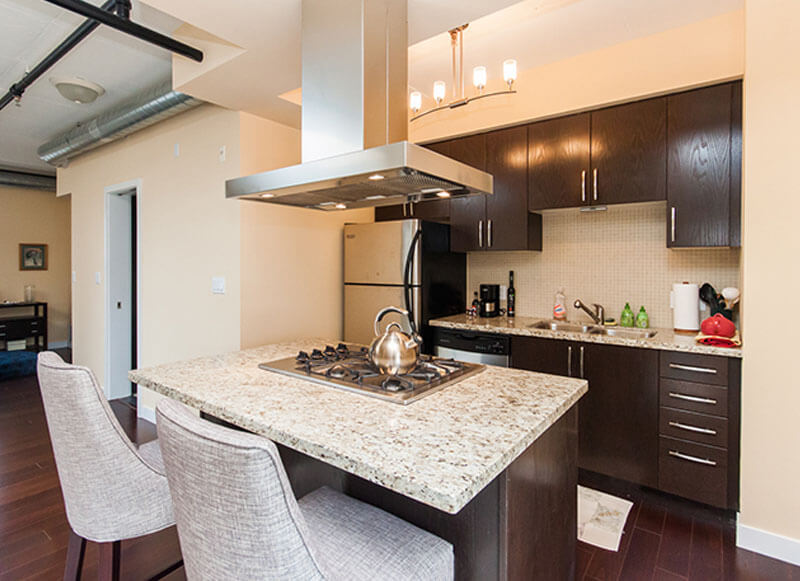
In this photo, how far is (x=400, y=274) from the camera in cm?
329

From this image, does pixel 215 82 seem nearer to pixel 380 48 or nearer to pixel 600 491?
pixel 380 48

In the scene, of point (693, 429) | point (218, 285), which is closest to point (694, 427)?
point (693, 429)

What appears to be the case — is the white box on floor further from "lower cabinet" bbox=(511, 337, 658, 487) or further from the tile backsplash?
"lower cabinet" bbox=(511, 337, 658, 487)

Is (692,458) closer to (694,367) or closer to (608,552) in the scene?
(694,367)

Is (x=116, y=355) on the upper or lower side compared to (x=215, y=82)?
lower

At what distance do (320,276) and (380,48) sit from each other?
215 cm

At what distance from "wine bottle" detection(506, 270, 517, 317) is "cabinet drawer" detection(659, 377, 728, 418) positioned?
1.31 meters

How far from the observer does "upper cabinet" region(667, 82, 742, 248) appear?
2357 millimetres

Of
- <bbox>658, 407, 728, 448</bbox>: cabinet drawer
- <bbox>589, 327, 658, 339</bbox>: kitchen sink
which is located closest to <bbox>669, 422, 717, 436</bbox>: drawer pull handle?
<bbox>658, 407, 728, 448</bbox>: cabinet drawer

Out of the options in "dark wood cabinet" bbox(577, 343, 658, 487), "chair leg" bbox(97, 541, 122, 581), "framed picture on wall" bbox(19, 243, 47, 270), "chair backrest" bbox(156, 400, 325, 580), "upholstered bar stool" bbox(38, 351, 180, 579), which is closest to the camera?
"chair backrest" bbox(156, 400, 325, 580)

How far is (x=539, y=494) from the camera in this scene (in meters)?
1.31

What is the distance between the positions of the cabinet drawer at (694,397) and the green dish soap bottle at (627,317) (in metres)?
0.66

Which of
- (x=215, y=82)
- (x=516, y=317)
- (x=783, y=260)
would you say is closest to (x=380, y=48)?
(x=215, y=82)

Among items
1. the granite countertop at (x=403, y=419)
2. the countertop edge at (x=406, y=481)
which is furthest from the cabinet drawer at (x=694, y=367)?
the countertop edge at (x=406, y=481)
